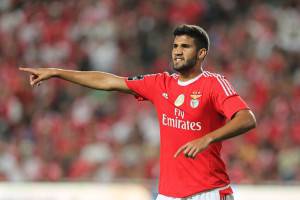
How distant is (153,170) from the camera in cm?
1243

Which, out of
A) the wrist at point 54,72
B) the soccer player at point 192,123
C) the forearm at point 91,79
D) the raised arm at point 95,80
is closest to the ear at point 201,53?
the soccer player at point 192,123

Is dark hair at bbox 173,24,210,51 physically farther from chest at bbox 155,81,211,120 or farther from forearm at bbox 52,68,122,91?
forearm at bbox 52,68,122,91

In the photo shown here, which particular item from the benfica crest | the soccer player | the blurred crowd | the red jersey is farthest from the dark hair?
the blurred crowd

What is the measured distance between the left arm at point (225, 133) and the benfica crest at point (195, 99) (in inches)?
19.0

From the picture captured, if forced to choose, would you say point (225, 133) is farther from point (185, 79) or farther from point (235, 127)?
point (185, 79)

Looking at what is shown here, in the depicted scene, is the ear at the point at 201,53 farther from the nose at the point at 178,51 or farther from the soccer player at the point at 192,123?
the nose at the point at 178,51

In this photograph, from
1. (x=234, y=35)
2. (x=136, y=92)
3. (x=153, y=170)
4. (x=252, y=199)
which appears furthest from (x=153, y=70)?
(x=136, y=92)

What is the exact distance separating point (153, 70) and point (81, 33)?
5.32 ft

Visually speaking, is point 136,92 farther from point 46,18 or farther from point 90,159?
point 46,18

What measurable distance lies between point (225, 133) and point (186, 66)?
2.77 ft

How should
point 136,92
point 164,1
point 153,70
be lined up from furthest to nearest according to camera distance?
point 164,1
point 153,70
point 136,92

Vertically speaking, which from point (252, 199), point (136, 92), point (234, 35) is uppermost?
point (234, 35)

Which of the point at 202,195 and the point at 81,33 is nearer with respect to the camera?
the point at 202,195

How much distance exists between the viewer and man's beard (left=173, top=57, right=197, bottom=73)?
6516 millimetres
